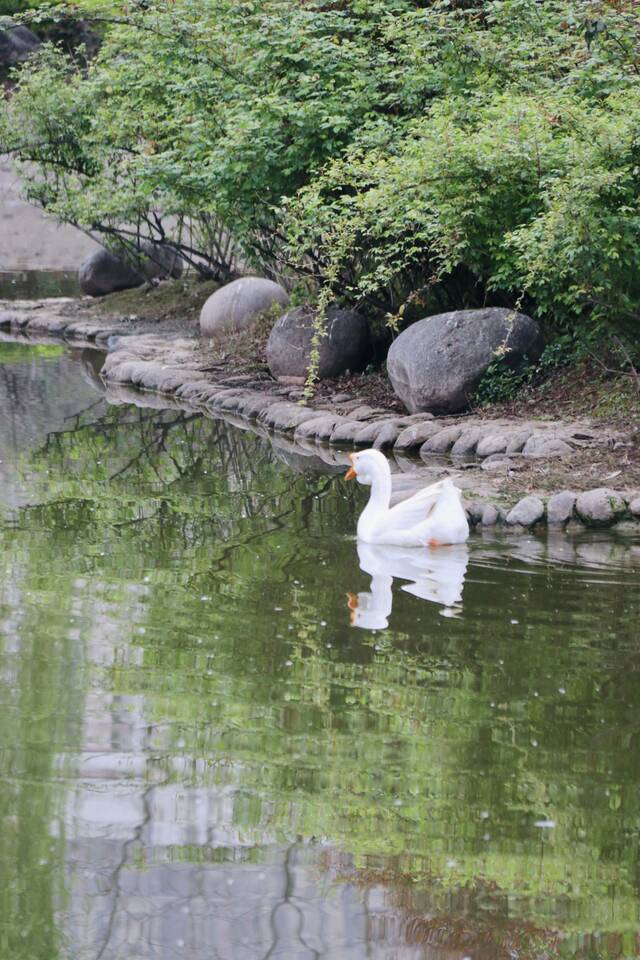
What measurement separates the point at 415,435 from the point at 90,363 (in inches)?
285

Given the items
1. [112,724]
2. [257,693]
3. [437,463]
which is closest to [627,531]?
[437,463]

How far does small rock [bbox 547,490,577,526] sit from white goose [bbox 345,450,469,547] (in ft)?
2.35

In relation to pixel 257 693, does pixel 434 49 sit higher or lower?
higher

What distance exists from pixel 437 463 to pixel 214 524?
8.09ft

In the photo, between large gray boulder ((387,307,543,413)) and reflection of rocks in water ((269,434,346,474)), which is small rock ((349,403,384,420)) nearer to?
large gray boulder ((387,307,543,413))

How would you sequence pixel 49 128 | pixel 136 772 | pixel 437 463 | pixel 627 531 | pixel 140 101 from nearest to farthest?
pixel 136 772 → pixel 627 531 → pixel 437 463 → pixel 140 101 → pixel 49 128

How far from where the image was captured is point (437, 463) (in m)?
10.6

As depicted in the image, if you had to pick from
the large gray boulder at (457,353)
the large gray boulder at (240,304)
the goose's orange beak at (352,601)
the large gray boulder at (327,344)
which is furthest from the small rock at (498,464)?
the large gray boulder at (240,304)

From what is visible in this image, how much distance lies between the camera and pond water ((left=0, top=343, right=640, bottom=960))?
13.3 ft

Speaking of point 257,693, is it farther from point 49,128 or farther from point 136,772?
point 49,128

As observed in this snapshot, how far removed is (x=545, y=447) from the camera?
33.1 feet

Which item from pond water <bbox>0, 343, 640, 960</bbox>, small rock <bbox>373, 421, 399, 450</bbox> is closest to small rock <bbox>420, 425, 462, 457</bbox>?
small rock <bbox>373, 421, 399, 450</bbox>

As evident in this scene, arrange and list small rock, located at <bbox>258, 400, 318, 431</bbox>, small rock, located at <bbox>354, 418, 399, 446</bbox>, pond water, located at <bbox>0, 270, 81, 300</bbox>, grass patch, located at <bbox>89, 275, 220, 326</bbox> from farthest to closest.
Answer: pond water, located at <bbox>0, 270, 81, 300</bbox> < grass patch, located at <bbox>89, 275, 220, 326</bbox> < small rock, located at <bbox>258, 400, 318, 431</bbox> < small rock, located at <bbox>354, 418, 399, 446</bbox>

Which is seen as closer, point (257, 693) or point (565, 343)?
point (257, 693)
